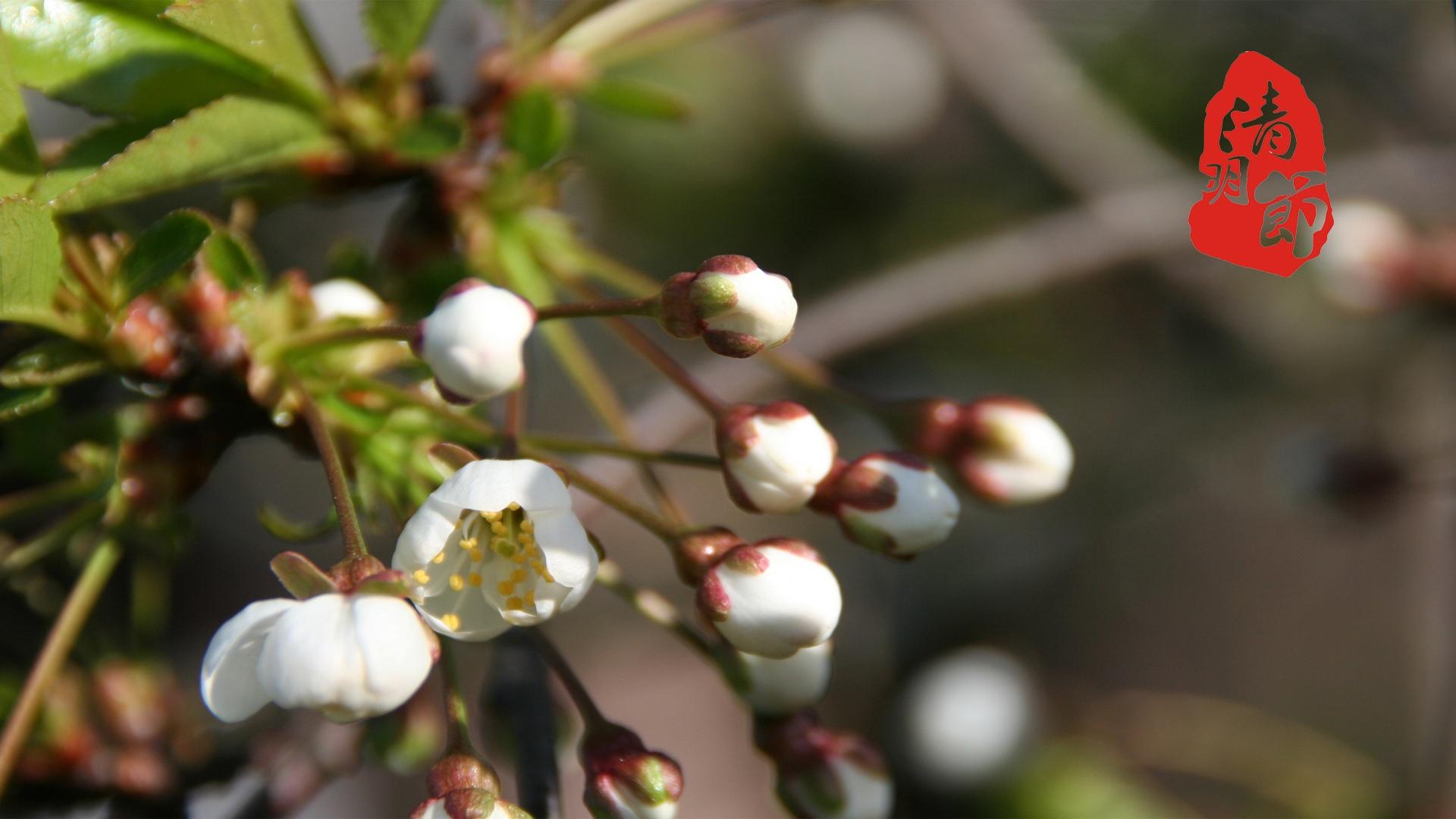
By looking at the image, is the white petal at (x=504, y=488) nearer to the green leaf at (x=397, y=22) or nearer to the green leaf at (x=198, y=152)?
the green leaf at (x=198, y=152)

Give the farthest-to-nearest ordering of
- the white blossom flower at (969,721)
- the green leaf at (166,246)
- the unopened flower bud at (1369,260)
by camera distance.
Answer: the white blossom flower at (969,721), the unopened flower bud at (1369,260), the green leaf at (166,246)

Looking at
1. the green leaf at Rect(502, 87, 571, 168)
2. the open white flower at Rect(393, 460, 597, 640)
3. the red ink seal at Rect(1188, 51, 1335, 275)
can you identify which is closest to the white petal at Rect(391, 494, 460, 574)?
the open white flower at Rect(393, 460, 597, 640)

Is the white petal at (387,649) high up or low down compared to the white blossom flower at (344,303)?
down

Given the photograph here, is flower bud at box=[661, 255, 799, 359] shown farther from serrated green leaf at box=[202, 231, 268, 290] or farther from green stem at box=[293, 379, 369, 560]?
serrated green leaf at box=[202, 231, 268, 290]

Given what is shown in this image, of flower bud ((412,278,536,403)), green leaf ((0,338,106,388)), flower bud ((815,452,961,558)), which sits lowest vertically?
green leaf ((0,338,106,388))

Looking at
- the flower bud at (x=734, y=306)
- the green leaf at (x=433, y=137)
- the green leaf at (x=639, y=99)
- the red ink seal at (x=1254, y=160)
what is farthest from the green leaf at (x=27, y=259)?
the red ink seal at (x=1254, y=160)

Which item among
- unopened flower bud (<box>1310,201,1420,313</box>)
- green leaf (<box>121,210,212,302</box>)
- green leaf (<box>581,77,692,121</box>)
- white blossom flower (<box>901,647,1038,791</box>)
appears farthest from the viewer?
white blossom flower (<box>901,647,1038,791</box>)

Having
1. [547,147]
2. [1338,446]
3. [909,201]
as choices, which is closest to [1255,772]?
[1338,446]
